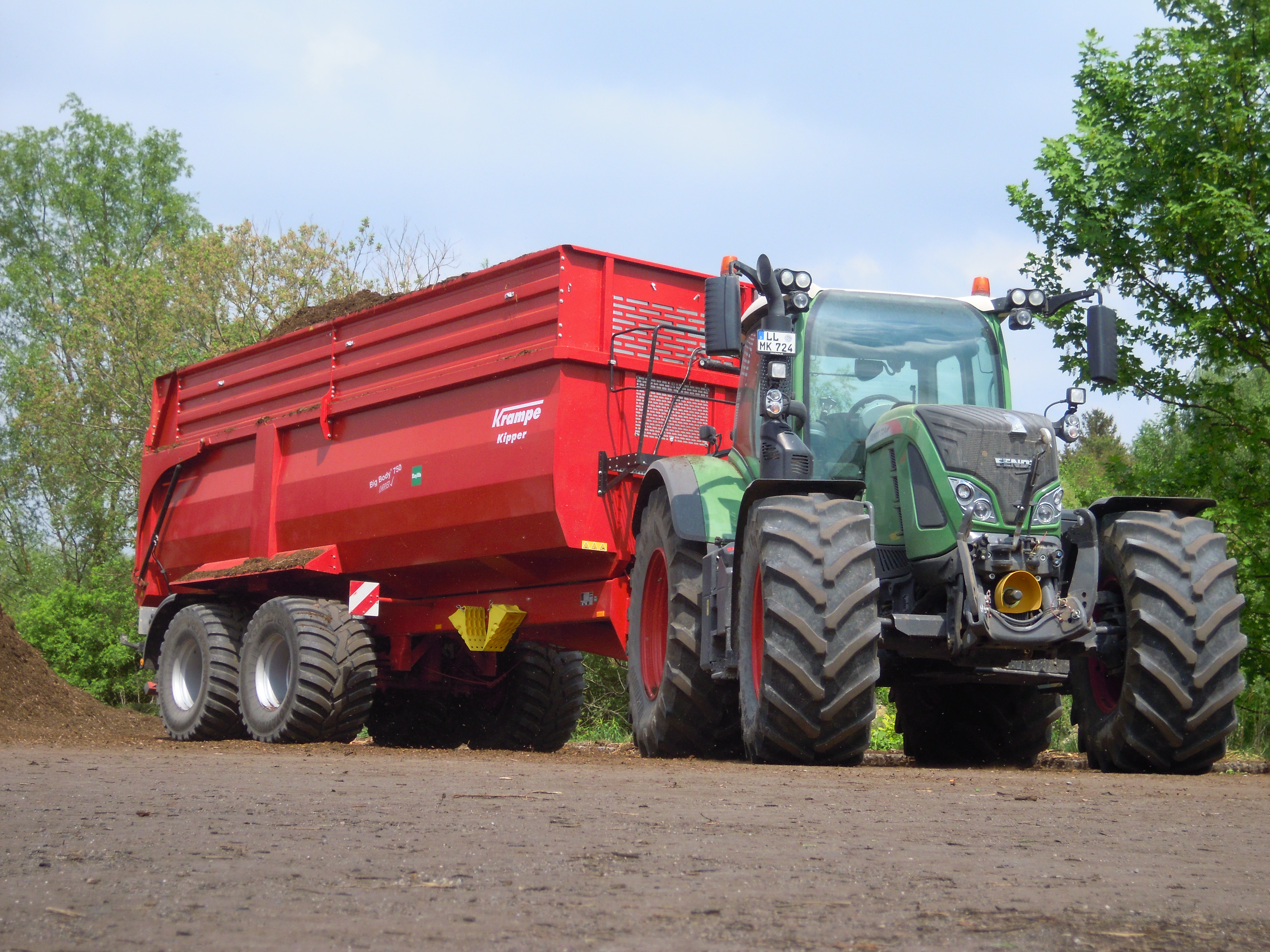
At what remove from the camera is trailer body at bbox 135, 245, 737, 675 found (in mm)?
9570

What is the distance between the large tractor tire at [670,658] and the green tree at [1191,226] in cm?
567

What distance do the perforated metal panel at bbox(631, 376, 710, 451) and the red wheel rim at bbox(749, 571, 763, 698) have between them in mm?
2401

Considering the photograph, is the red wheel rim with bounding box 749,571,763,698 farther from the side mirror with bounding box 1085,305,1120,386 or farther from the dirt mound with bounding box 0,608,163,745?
the dirt mound with bounding box 0,608,163,745

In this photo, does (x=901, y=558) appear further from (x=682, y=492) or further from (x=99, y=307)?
(x=99, y=307)

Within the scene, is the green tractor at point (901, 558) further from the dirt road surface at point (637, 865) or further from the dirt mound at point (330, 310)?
the dirt mound at point (330, 310)

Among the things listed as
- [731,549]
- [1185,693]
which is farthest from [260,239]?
[1185,693]

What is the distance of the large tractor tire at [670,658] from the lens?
8.16 metres

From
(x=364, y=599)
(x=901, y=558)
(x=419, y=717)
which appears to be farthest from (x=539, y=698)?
(x=901, y=558)

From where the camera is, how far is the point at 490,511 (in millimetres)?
9953

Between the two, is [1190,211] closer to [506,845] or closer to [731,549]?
[731,549]

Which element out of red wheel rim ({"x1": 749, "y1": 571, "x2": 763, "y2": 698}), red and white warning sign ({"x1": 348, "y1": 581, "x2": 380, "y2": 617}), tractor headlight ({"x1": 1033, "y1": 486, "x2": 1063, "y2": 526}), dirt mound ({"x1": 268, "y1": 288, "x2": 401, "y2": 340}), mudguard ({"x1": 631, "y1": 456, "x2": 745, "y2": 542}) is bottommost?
red wheel rim ({"x1": 749, "y1": 571, "x2": 763, "y2": 698})

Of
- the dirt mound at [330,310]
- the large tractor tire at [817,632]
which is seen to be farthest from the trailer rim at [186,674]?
the large tractor tire at [817,632]

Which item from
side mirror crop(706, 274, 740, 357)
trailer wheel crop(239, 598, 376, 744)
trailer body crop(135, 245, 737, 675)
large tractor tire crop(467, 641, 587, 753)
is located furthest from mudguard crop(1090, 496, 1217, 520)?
trailer wheel crop(239, 598, 376, 744)

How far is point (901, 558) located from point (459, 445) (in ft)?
12.8
